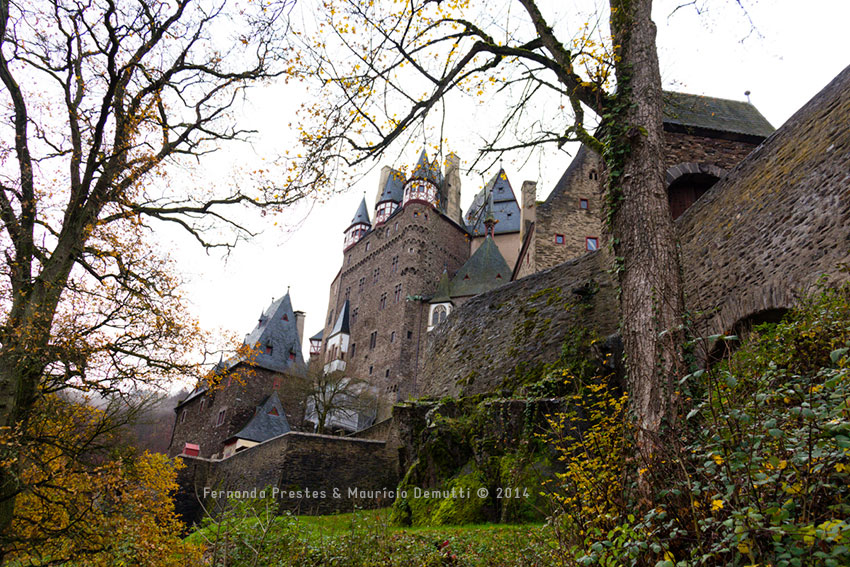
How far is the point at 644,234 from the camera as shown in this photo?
487 centimetres

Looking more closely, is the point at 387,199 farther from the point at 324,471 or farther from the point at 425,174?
the point at 425,174

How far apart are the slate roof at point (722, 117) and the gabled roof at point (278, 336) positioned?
3298 centimetres

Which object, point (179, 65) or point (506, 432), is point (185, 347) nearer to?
point (179, 65)

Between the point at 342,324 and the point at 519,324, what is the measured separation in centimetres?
4419

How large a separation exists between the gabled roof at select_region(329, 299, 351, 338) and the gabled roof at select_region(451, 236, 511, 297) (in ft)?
39.1

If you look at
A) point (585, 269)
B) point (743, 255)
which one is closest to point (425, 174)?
point (743, 255)

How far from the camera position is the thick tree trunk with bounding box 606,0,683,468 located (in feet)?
13.7

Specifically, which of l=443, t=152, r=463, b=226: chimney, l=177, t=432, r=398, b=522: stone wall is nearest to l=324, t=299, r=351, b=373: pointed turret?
l=443, t=152, r=463, b=226: chimney

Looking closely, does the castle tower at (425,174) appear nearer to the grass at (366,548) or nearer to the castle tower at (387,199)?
the grass at (366,548)

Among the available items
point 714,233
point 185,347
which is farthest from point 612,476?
point 185,347

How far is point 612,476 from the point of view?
412 centimetres

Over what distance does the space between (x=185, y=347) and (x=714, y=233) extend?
834cm

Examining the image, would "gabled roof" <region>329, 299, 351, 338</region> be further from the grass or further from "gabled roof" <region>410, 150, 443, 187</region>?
the grass

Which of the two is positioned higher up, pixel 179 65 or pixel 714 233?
pixel 179 65
